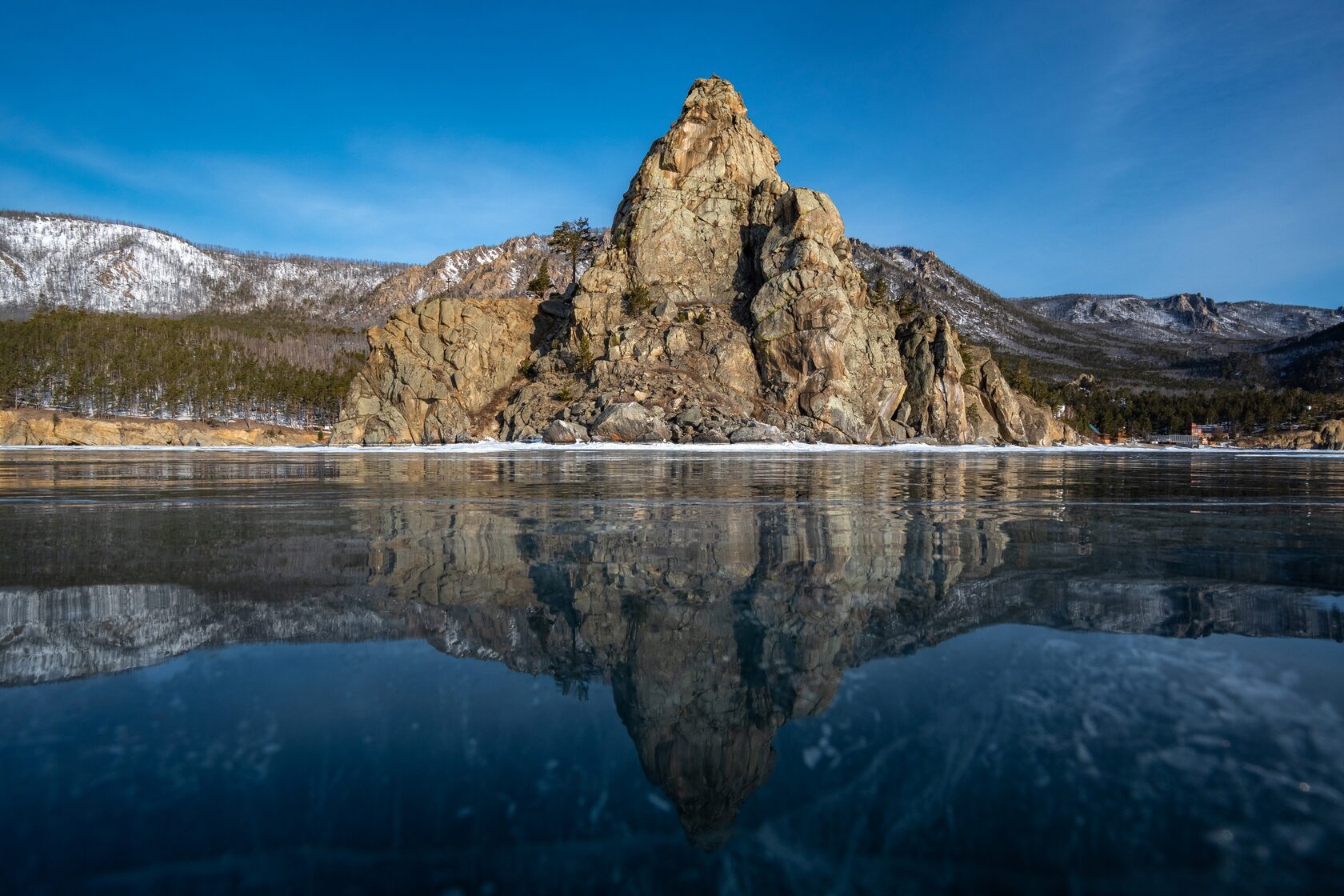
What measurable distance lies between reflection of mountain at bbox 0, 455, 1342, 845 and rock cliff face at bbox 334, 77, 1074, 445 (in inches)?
1765

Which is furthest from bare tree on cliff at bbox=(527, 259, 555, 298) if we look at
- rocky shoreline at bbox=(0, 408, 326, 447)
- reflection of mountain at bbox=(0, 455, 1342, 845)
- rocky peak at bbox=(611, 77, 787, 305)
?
reflection of mountain at bbox=(0, 455, 1342, 845)

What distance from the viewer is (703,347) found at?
206ft

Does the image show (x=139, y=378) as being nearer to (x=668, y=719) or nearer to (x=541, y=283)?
(x=541, y=283)

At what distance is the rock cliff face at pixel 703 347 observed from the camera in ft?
194

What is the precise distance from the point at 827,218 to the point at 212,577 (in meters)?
69.1

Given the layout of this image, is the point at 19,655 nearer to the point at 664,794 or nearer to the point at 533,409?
the point at 664,794

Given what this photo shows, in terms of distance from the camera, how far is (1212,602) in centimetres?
466

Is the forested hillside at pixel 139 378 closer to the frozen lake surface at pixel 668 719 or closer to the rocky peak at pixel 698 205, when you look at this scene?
the rocky peak at pixel 698 205

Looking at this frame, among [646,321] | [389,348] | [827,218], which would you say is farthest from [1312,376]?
[389,348]

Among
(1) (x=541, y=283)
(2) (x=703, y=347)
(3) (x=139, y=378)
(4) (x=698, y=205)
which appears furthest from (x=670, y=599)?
(3) (x=139, y=378)

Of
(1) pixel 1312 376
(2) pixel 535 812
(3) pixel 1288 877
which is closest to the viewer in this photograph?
(3) pixel 1288 877

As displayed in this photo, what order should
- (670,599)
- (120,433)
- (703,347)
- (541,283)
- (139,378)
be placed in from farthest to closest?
(139,378) → (120,433) → (541,283) → (703,347) → (670,599)

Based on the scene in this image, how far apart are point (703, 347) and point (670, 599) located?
5904cm

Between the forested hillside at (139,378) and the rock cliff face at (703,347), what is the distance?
48409 millimetres
